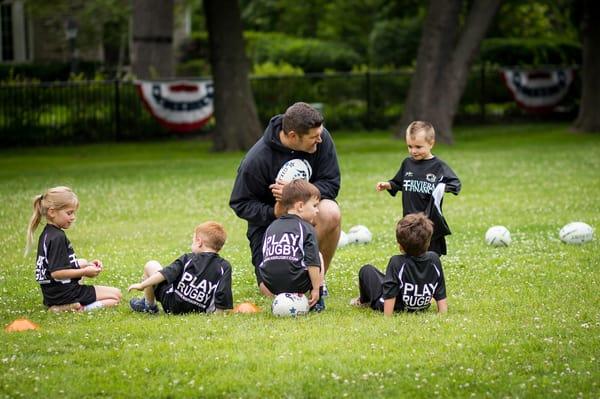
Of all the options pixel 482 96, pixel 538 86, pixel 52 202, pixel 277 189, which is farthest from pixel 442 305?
pixel 538 86

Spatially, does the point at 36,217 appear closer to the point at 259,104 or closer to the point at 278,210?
the point at 278,210

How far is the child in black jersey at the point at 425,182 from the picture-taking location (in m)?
8.71

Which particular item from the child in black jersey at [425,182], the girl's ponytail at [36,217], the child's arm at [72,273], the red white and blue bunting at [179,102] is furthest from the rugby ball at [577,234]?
the red white and blue bunting at [179,102]

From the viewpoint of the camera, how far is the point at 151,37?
3106cm

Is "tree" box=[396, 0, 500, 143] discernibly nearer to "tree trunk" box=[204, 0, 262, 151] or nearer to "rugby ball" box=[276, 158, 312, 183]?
"tree trunk" box=[204, 0, 262, 151]

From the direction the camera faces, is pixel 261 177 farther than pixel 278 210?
Yes

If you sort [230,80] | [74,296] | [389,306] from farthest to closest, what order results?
[230,80], [74,296], [389,306]

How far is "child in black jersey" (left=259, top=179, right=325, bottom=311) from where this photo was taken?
7512 mm

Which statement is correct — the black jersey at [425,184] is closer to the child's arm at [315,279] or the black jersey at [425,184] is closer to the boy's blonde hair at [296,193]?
the boy's blonde hair at [296,193]

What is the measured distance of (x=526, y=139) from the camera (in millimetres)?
26078

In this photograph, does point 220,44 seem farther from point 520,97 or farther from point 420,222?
point 420,222

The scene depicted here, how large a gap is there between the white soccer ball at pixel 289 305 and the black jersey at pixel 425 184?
5.64 ft

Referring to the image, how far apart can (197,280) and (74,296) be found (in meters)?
1.18

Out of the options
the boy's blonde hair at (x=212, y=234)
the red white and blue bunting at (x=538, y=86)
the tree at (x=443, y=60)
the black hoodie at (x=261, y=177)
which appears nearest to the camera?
the boy's blonde hair at (x=212, y=234)
